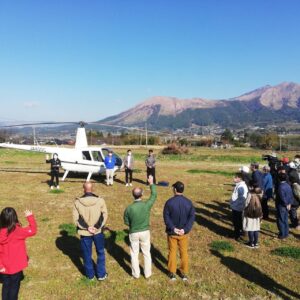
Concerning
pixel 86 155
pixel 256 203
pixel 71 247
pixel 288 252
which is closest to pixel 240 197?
pixel 256 203

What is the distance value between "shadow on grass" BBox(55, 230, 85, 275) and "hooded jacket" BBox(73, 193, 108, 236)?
1386 millimetres

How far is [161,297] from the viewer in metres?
6.70

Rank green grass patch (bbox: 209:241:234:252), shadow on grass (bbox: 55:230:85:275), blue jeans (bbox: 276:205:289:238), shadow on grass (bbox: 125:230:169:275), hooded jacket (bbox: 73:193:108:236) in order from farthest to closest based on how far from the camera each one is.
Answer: blue jeans (bbox: 276:205:289:238)
green grass patch (bbox: 209:241:234:252)
shadow on grass (bbox: 55:230:85:275)
shadow on grass (bbox: 125:230:169:275)
hooded jacket (bbox: 73:193:108:236)

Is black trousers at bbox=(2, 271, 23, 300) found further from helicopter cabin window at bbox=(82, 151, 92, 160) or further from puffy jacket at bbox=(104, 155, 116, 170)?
helicopter cabin window at bbox=(82, 151, 92, 160)

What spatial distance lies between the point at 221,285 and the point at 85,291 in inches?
105

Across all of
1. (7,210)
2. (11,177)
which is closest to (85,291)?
(7,210)

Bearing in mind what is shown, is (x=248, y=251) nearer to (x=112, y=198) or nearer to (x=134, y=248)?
(x=134, y=248)

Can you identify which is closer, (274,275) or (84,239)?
(84,239)

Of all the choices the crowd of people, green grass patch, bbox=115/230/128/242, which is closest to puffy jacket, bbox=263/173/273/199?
the crowd of people

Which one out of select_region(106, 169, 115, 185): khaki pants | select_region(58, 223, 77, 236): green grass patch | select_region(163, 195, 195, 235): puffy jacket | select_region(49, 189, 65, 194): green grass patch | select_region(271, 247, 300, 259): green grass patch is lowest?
select_region(271, 247, 300, 259): green grass patch

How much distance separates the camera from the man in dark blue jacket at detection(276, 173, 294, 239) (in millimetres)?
9742

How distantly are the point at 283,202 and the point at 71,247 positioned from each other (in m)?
5.73

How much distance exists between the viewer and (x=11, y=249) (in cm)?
557

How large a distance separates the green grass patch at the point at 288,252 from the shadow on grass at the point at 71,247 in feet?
15.6
